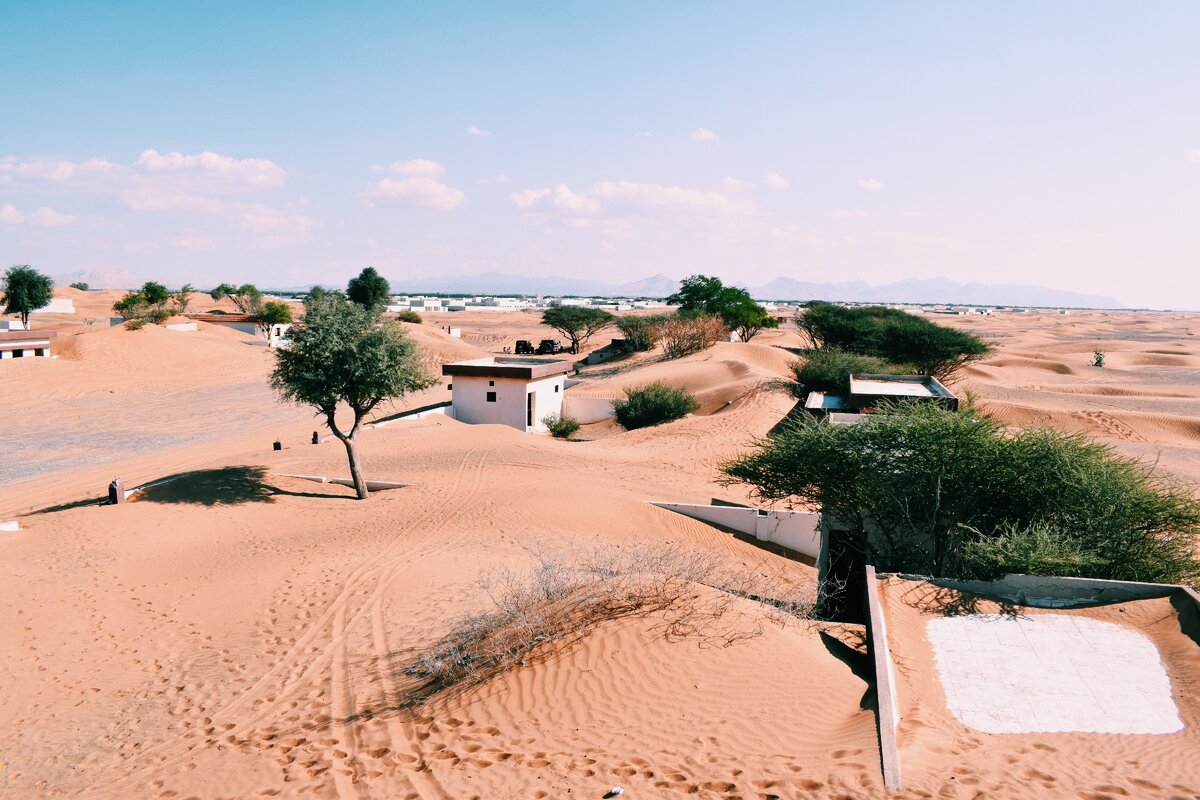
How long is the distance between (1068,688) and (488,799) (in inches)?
236

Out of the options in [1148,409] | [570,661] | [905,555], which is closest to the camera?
[570,661]

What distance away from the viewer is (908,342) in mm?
40562

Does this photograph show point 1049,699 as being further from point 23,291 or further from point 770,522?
point 23,291

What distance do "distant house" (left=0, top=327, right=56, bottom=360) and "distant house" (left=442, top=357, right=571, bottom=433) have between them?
87.2 feet

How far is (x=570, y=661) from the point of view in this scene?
8.33m

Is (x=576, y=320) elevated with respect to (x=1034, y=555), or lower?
elevated

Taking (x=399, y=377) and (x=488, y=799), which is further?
(x=399, y=377)

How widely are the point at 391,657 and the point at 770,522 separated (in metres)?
9.97

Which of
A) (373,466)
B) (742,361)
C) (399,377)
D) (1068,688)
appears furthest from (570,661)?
(742,361)

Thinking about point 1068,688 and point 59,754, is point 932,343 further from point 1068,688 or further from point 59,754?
point 59,754

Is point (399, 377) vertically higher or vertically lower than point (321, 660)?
higher

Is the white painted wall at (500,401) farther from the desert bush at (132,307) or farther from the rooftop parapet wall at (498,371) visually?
the desert bush at (132,307)

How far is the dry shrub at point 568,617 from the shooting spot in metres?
8.48

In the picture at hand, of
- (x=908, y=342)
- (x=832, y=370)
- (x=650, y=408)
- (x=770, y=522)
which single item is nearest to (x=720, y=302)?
(x=908, y=342)
